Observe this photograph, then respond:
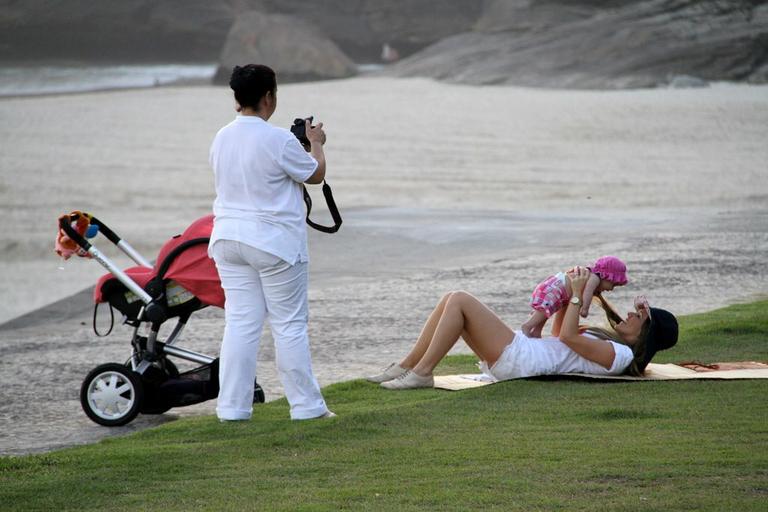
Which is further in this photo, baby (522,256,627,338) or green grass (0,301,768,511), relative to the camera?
baby (522,256,627,338)

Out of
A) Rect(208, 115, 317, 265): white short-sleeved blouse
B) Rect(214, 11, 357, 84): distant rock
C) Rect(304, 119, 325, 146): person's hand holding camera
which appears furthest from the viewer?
Rect(214, 11, 357, 84): distant rock

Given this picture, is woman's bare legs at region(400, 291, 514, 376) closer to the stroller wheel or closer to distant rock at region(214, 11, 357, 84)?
the stroller wheel

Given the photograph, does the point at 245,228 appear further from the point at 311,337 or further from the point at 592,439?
the point at 311,337

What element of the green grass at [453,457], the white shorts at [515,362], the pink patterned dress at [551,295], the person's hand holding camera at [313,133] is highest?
the person's hand holding camera at [313,133]

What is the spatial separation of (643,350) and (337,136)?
20281mm

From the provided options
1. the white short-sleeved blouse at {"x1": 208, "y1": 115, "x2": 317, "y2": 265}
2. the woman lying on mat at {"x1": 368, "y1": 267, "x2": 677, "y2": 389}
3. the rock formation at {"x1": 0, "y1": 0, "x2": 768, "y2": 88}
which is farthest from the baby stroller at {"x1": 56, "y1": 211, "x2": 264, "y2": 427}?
the rock formation at {"x1": 0, "y1": 0, "x2": 768, "y2": 88}

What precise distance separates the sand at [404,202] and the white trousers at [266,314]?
113 centimetres

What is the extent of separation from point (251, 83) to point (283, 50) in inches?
1474

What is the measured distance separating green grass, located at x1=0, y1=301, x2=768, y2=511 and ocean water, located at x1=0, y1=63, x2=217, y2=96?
36157 mm

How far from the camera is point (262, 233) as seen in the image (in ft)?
18.4

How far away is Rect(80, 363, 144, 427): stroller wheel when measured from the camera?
21.9ft

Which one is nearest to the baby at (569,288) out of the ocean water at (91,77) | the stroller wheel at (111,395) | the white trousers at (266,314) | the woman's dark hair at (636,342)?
the woman's dark hair at (636,342)

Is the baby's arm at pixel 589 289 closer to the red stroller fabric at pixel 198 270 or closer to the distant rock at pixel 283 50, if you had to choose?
the red stroller fabric at pixel 198 270

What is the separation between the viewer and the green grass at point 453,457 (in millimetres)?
4504
